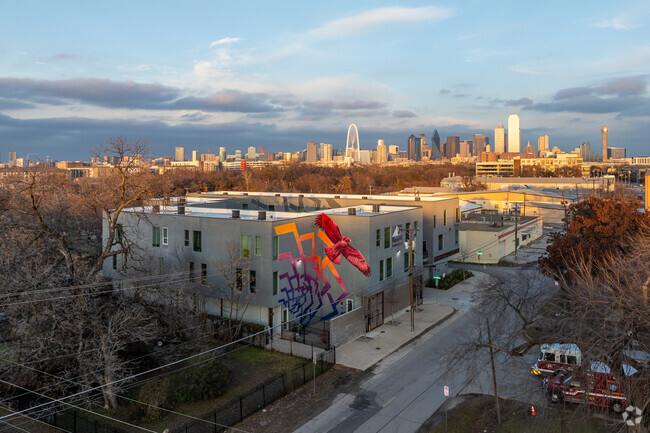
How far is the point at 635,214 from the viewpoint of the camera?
3086 centimetres

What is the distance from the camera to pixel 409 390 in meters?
21.7

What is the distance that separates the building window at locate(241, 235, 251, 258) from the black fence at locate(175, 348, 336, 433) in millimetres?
7738

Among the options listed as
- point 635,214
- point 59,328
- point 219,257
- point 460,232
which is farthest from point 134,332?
point 460,232

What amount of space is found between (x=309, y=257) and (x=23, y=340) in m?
16.3

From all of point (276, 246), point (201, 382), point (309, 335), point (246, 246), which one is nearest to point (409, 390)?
point (309, 335)

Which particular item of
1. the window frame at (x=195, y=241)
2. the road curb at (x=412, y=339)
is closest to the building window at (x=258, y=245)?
the window frame at (x=195, y=241)

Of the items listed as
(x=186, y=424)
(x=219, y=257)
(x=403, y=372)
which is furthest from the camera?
(x=219, y=257)

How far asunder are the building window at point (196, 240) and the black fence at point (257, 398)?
1126 centimetres

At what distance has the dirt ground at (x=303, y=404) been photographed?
18917 mm

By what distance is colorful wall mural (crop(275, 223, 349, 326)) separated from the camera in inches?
1137

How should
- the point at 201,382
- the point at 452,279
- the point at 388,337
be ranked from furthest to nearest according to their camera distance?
1. the point at 452,279
2. the point at 388,337
3. the point at 201,382

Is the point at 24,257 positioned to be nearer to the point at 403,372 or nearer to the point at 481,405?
the point at 403,372

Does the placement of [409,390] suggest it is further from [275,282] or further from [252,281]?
[252,281]

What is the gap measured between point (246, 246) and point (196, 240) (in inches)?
172
